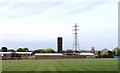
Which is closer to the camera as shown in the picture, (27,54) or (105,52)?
(27,54)

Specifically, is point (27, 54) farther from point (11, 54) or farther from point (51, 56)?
point (51, 56)

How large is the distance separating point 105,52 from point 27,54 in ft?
174

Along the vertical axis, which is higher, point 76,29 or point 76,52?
point 76,29

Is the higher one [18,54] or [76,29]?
[76,29]

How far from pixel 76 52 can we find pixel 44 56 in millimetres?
29820

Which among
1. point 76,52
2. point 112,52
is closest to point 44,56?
point 76,52

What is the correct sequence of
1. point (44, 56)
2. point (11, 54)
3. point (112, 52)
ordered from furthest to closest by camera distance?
point (112, 52)
point (11, 54)
point (44, 56)

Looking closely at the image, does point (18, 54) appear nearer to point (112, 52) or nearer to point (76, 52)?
point (76, 52)

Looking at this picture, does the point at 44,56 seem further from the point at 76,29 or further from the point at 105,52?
the point at 105,52

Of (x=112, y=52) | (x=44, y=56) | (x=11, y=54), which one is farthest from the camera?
(x=112, y=52)

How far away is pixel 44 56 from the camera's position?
152 m

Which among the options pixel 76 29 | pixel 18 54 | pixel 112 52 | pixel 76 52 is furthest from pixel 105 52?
pixel 18 54

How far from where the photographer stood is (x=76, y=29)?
16200 centimetres

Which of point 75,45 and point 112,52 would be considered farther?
point 112,52
